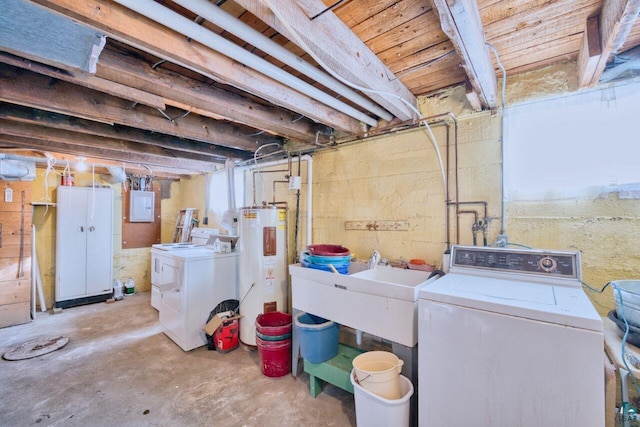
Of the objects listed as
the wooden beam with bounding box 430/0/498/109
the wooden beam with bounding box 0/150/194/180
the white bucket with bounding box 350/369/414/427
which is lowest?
the white bucket with bounding box 350/369/414/427

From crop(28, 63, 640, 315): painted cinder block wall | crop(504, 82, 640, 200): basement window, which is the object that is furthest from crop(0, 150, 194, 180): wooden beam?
crop(504, 82, 640, 200): basement window

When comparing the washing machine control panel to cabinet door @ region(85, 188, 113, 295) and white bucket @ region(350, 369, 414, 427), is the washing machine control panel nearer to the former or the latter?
white bucket @ region(350, 369, 414, 427)

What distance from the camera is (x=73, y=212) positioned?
4211 mm

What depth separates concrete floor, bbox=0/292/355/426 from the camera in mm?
1916

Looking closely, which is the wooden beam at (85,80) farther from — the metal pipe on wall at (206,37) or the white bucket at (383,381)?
the white bucket at (383,381)

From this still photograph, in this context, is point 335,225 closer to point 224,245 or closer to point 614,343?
point 224,245

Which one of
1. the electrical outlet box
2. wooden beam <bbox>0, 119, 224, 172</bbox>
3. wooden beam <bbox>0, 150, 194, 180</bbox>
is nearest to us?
wooden beam <bbox>0, 119, 224, 172</bbox>

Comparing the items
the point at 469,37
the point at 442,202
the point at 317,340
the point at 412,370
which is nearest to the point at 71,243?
the point at 317,340

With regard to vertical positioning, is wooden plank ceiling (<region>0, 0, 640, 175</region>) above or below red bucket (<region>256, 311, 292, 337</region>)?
above

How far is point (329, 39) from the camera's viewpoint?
136cm

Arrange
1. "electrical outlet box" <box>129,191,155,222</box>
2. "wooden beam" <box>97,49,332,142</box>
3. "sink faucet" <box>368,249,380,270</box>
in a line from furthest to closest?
1. "electrical outlet box" <box>129,191,155,222</box>
2. "sink faucet" <box>368,249,380,270</box>
3. "wooden beam" <box>97,49,332,142</box>

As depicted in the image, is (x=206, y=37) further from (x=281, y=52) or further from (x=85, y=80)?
(x=85, y=80)

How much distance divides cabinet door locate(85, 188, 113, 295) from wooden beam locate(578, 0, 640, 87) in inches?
224

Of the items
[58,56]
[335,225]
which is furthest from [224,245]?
[58,56]
